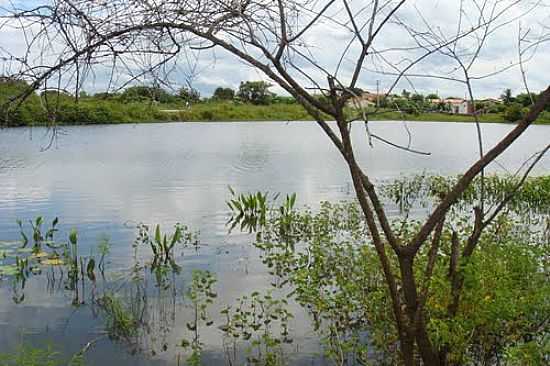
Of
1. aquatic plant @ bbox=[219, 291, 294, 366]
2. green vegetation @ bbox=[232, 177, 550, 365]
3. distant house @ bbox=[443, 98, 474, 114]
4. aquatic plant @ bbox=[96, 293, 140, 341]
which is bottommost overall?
aquatic plant @ bbox=[96, 293, 140, 341]

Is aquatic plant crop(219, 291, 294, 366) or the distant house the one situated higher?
the distant house

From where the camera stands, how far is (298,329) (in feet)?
18.4

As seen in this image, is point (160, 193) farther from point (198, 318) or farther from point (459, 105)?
point (459, 105)

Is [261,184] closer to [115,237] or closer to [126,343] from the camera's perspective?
[115,237]

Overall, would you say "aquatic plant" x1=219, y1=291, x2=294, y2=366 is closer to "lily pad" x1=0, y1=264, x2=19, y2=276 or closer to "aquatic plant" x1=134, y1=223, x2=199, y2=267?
"aquatic plant" x1=134, y1=223, x2=199, y2=267

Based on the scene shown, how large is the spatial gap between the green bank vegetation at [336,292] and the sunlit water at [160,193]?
0.52 ft

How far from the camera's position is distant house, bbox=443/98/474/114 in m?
3.48

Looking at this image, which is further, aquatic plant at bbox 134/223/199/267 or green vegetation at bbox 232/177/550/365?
aquatic plant at bbox 134/223/199/267

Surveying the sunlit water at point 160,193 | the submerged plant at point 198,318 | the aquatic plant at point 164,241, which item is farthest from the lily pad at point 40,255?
the submerged plant at point 198,318

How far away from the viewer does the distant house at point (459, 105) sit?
348 cm

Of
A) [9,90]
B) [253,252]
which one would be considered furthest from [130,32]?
[253,252]

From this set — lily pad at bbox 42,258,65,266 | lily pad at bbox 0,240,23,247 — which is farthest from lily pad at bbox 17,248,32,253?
lily pad at bbox 42,258,65,266

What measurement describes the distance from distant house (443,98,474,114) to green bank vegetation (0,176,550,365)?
28.0 inches

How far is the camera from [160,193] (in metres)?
14.3
